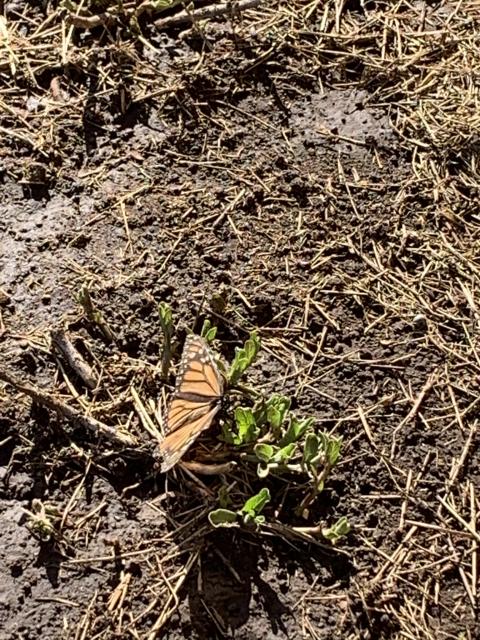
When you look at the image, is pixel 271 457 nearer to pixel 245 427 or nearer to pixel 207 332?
pixel 245 427

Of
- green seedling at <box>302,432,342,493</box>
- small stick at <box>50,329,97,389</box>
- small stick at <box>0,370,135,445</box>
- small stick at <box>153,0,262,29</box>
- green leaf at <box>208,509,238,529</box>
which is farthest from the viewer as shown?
small stick at <box>153,0,262,29</box>

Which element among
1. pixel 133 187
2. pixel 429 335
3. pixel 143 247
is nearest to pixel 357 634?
pixel 429 335

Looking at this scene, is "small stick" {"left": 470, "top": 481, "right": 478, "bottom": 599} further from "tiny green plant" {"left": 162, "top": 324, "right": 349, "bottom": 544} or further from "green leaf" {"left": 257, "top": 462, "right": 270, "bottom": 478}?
"green leaf" {"left": 257, "top": 462, "right": 270, "bottom": 478}

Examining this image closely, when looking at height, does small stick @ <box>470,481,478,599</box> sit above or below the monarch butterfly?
below

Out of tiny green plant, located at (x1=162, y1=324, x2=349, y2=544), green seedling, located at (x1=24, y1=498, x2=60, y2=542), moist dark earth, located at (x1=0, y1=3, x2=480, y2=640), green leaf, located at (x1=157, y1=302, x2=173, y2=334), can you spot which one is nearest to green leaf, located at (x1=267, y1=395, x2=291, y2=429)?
tiny green plant, located at (x1=162, y1=324, x2=349, y2=544)

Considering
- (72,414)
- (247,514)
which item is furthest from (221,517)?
(72,414)

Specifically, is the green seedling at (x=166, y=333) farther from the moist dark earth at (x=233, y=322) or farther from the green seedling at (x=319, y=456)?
the green seedling at (x=319, y=456)
